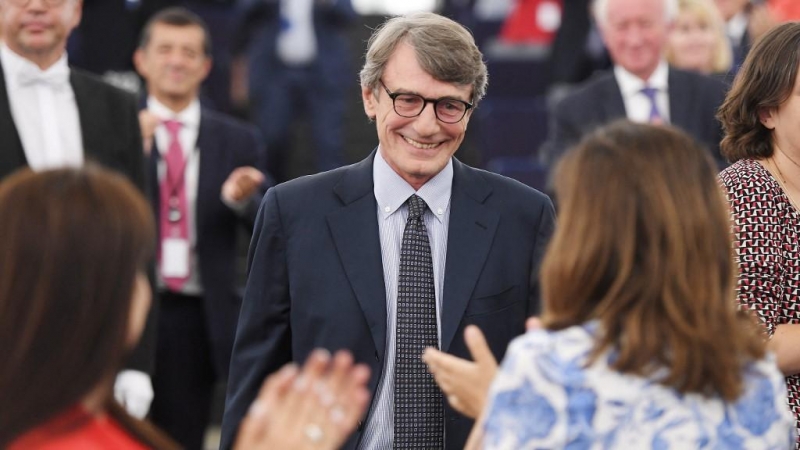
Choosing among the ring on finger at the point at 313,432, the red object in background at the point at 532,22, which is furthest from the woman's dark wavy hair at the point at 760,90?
the red object in background at the point at 532,22

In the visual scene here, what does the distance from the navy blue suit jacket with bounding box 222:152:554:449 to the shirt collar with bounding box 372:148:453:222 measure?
0.03 m

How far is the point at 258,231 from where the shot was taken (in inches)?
141

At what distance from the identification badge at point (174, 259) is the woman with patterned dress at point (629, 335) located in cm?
377

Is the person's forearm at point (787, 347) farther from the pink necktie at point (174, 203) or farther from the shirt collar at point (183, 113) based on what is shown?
the shirt collar at point (183, 113)

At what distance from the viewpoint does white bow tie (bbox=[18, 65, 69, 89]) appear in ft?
13.9

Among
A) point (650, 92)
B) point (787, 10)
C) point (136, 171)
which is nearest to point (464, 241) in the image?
point (136, 171)

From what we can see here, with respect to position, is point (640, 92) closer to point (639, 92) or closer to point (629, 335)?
point (639, 92)

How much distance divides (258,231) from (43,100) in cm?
109

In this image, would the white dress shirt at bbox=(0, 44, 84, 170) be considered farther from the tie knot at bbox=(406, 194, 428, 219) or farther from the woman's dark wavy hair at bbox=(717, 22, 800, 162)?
the woman's dark wavy hair at bbox=(717, 22, 800, 162)

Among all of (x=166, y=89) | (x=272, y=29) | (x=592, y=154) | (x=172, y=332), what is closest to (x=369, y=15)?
(x=272, y=29)

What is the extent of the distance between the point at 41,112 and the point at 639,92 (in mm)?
3021

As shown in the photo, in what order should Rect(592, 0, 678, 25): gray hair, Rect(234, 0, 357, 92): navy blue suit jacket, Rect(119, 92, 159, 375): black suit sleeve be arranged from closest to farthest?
Rect(119, 92, 159, 375): black suit sleeve
Rect(592, 0, 678, 25): gray hair
Rect(234, 0, 357, 92): navy blue suit jacket

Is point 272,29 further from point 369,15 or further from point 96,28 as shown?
point 369,15

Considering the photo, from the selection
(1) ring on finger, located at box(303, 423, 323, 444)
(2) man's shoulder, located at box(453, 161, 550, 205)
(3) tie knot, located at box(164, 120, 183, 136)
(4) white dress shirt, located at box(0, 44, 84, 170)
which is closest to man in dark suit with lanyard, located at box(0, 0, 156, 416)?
(4) white dress shirt, located at box(0, 44, 84, 170)
